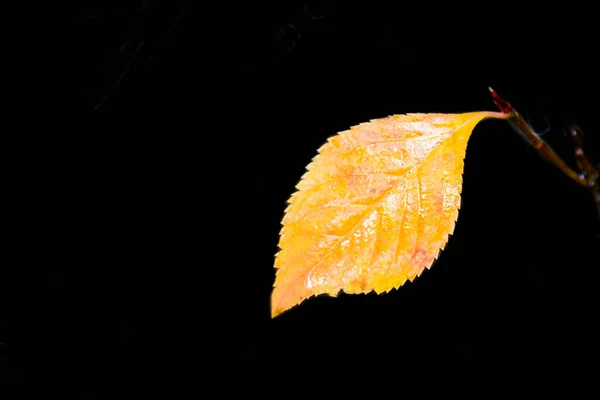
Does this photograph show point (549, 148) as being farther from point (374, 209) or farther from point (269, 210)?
point (269, 210)

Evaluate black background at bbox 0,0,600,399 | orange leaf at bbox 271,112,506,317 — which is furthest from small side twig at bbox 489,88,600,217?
black background at bbox 0,0,600,399

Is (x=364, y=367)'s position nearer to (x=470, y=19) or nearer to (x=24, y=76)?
(x=470, y=19)

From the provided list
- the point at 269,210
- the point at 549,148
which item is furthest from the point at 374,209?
the point at 269,210

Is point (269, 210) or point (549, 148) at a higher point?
point (269, 210)

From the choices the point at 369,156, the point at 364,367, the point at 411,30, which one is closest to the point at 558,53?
the point at 411,30

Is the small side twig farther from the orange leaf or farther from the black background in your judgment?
the black background

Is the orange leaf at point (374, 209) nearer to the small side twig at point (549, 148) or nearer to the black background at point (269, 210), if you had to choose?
the small side twig at point (549, 148)
